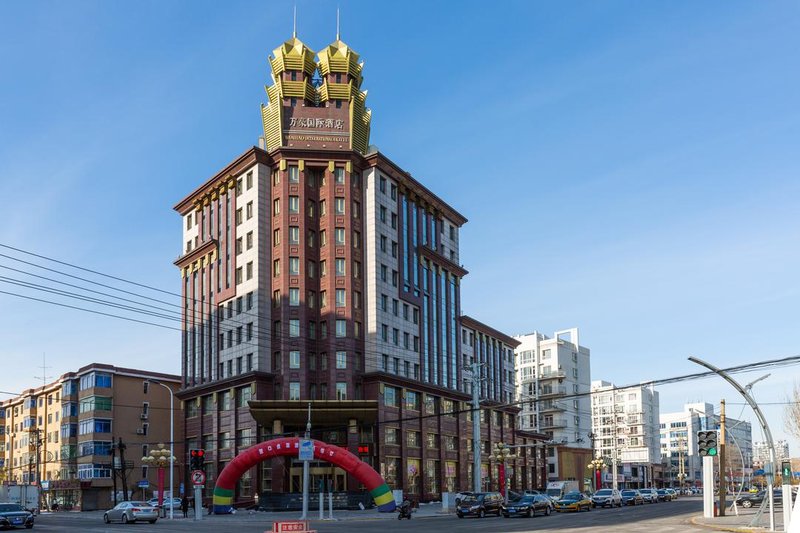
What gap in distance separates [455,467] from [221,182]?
127ft

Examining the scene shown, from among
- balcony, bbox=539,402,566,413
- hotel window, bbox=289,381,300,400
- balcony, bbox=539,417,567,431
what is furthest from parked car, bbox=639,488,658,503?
balcony, bbox=539,402,566,413

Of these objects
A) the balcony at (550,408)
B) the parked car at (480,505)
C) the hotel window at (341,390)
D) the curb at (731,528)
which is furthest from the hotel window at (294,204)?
the balcony at (550,408)

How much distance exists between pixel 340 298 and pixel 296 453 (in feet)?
59.5

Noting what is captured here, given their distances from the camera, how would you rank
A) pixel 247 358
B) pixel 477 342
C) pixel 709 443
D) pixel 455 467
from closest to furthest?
pixel 709 443 < pixel 247 358 < pixel 455 467 < pixel 477 342

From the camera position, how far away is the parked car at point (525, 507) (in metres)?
53.4

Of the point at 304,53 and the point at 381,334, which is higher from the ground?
the point at 304,53

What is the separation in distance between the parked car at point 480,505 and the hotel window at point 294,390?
73.8 feet

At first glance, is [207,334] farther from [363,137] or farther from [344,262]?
[363,137]

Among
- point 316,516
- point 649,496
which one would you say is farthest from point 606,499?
point 316,516

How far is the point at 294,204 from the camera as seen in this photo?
254ft

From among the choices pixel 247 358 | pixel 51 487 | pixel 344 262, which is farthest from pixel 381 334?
pixel 51 487

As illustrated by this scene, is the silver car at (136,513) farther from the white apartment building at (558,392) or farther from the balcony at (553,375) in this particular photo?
the balcony at (553,375)

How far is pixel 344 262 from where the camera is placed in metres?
76.9

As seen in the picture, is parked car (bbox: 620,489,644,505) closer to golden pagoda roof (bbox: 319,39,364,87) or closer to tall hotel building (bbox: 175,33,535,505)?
tall hotel building (bbox: 175,33,535,505)
